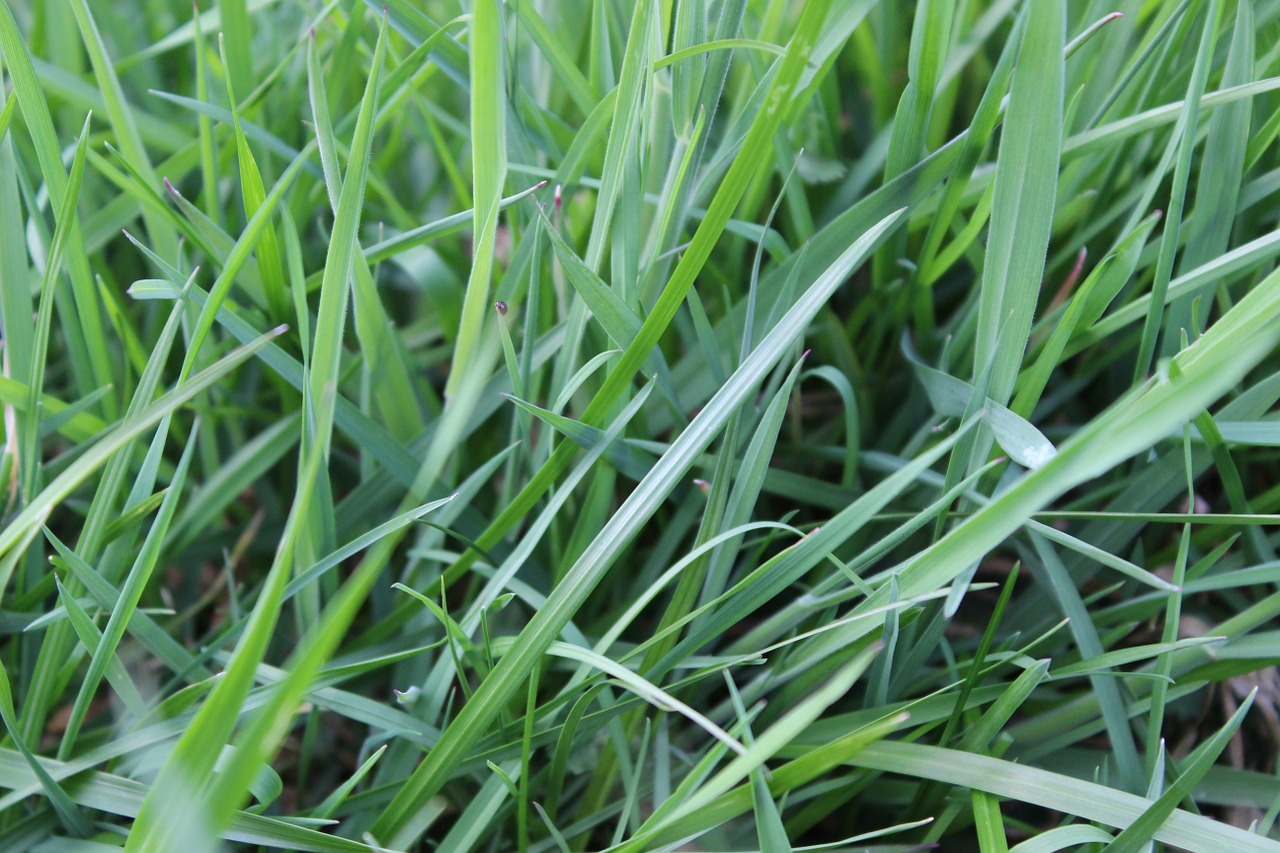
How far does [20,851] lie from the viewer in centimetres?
48

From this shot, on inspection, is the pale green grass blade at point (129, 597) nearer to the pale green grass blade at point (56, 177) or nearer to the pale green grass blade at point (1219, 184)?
the pale green grass blade at point (56, 177)

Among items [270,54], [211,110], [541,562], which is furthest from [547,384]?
[270,54]

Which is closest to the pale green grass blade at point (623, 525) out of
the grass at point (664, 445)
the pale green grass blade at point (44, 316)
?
the grass at point (664, 445)

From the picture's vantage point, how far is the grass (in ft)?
1.42

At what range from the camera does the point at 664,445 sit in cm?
50

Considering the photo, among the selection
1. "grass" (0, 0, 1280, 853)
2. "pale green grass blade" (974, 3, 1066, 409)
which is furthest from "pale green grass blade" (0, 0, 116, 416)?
"pale green grass blade" (974, 3, 1066, 409)

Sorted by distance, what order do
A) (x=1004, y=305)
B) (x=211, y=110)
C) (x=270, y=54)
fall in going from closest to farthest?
(x=1004, y=305) < (x=211, y=110) < (x=270, y=54)

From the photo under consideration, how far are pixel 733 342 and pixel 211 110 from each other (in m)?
0.36

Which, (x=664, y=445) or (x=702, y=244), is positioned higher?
(x=702, y=244)

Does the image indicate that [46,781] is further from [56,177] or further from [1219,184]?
[1219,184]

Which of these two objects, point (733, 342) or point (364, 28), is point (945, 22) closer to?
point (733, 342)

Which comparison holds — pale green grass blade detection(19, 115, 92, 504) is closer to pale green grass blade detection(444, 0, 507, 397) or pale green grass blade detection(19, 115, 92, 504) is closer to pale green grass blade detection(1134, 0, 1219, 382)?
pale green grass blade detection(444, 0, 507, 397)

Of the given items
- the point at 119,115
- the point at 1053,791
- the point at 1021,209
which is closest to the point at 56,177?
the point at 119,115

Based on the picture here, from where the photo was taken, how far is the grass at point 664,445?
1.42 feet
